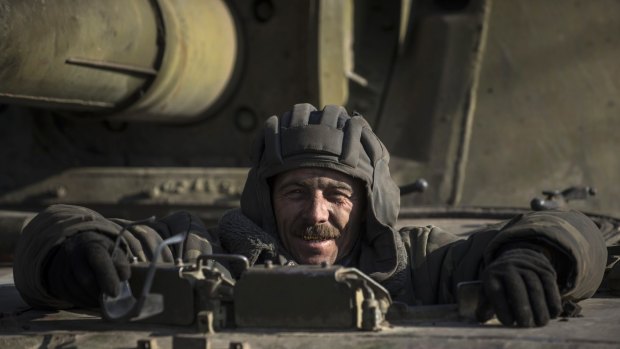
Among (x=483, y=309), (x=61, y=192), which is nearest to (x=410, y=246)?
(x=483, y=309)

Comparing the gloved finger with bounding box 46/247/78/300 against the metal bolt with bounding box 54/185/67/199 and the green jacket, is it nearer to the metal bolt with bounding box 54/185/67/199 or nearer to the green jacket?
the green jacket

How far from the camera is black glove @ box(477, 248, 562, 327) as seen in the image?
4.04m

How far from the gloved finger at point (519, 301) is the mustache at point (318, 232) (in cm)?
89

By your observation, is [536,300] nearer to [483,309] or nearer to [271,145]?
[483,309]

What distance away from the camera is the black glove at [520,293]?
404 centimetres

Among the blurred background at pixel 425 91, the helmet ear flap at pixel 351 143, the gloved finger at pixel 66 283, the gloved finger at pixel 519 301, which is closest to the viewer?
the gloved finger at pixel 519 301

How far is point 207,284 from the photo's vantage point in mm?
4121

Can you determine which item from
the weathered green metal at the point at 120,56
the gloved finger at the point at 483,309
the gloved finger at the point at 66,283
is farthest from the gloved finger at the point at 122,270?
the weathered green metal at the point at 120,56

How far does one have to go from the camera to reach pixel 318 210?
4.77 meters

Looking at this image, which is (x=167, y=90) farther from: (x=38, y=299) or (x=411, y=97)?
(x=38, y=299)

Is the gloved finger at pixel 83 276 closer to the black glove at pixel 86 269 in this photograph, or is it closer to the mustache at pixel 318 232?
the black glove at pixel 86 269

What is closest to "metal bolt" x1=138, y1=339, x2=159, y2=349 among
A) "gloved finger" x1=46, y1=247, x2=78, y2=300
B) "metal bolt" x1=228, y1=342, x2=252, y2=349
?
"metal bolt" x1=228, y1=342, x2=252, y2=349

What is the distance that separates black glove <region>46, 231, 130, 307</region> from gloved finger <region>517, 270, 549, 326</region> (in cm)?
110

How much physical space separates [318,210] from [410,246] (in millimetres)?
349
